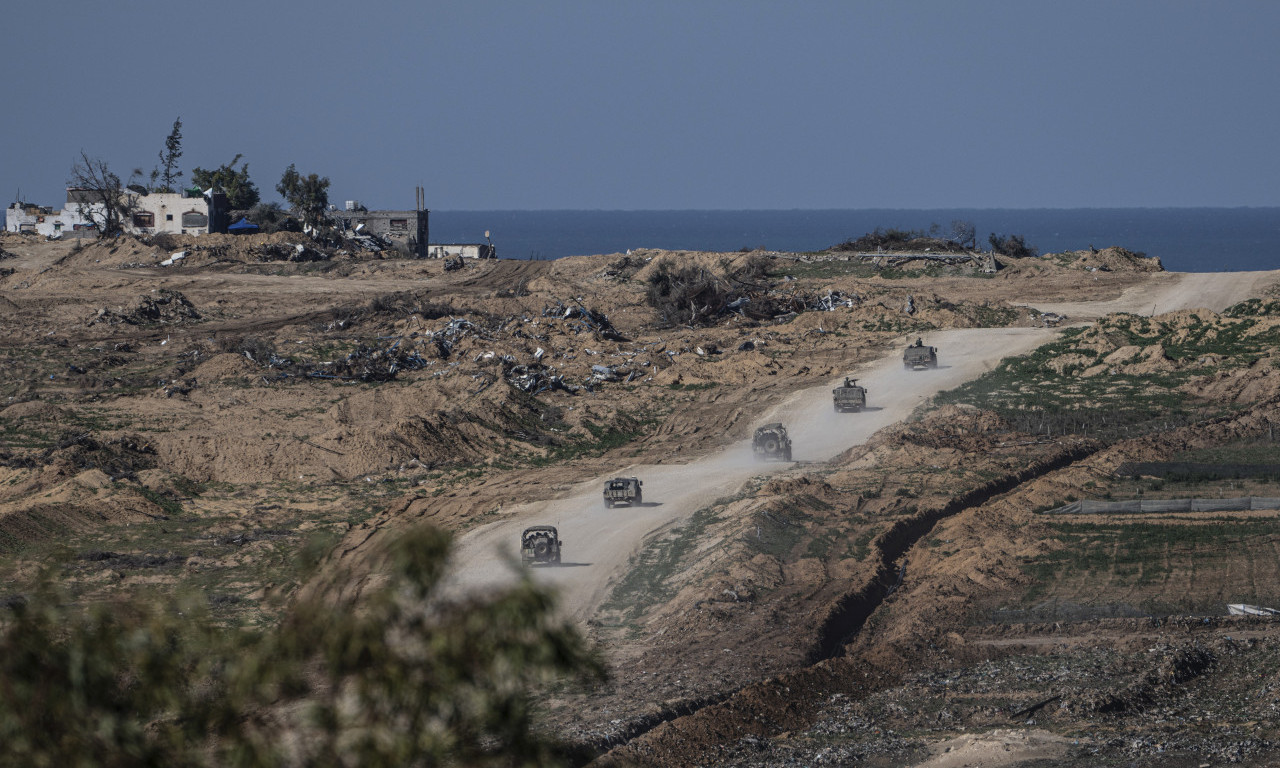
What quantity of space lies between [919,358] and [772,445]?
15454mm

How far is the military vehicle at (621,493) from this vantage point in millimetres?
37175

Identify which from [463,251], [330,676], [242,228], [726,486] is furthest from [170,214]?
[330,676]

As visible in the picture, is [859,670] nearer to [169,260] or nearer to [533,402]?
[533,402]

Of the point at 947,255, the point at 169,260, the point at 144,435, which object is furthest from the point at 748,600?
the point at 169,260


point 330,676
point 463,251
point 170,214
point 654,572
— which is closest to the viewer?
point 330,676

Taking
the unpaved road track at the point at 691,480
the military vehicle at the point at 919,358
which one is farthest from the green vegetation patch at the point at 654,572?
the military vehicle at the point at 919,358

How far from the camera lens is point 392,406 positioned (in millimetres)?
49719

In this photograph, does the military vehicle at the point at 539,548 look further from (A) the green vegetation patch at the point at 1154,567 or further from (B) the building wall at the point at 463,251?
(B) the building wall at the point at 463,251

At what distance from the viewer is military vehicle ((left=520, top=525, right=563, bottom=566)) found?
31703 millimetres

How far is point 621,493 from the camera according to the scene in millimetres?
37188

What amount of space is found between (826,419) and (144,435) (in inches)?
1018

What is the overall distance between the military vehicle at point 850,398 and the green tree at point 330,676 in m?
41.0

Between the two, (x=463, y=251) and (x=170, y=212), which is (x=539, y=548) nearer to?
(x=463, y=251)

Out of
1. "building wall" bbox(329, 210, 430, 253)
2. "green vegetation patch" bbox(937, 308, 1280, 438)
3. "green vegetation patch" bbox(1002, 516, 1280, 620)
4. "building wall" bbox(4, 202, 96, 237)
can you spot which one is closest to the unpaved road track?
"green vegetation patch" bbox(937, 308, 1280, 438)
